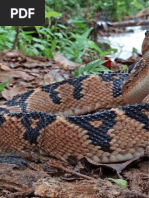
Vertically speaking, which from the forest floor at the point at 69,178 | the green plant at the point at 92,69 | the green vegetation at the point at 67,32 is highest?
the green vegetation at the point at 67,32

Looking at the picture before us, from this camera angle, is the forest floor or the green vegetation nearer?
the forest floor

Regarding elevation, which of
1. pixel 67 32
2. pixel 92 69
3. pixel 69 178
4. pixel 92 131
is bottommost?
pixel 69 178

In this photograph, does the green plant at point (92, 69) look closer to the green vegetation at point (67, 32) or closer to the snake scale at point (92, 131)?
the green vegetation at point (67, 32)

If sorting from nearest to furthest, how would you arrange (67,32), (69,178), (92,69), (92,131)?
(69,178) < (92,131) < (92,69) < (67,32)

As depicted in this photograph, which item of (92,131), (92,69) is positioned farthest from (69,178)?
(92,69)

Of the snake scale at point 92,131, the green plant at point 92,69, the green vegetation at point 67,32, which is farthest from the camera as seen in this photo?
the green vegetation at point 67,32

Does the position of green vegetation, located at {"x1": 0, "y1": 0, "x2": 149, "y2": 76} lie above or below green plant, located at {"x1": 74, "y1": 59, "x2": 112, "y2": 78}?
above

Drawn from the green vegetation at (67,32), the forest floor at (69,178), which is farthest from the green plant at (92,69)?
the forest floor at (69,178)

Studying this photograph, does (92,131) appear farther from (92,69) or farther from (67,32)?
(67,32)

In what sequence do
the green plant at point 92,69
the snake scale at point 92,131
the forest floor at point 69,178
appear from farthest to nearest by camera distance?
the green plant at point 92,69, the snake scale at point 92,131, the forest floor at point 69,178

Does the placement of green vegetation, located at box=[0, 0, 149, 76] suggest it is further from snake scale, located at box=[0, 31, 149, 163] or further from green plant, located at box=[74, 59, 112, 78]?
snake scale, located at box=[0, 31, 149, 163]

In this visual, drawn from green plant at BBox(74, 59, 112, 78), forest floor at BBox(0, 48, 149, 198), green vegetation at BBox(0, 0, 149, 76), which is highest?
green vegetation at BBox(0, 0, 149, 76)

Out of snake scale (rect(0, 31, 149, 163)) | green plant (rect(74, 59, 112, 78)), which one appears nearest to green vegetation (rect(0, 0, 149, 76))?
green plant (rect(74, 59, 112, 78))
